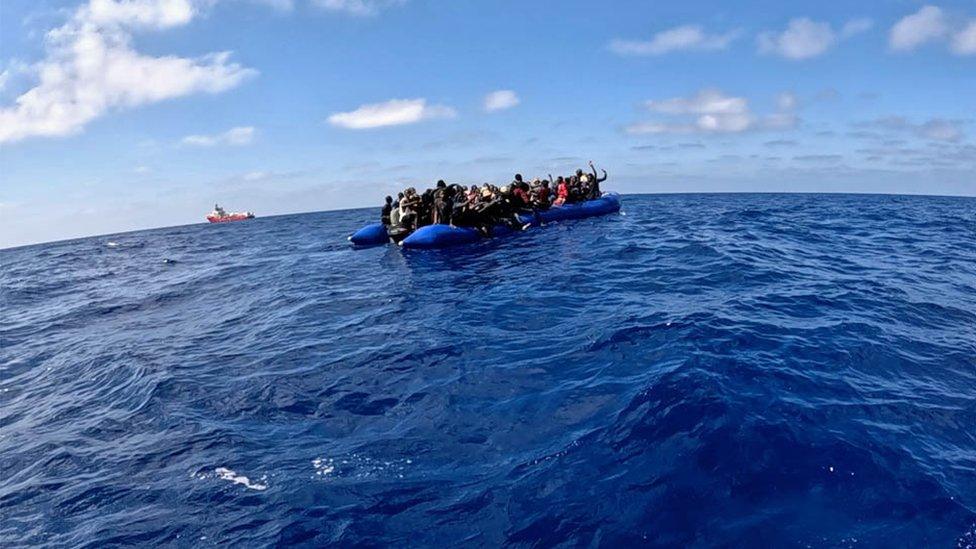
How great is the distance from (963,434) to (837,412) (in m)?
1.08

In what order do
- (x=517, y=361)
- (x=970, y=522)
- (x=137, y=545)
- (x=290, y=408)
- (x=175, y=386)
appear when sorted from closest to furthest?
1. (x=970, y=522)
2. (x=137, y=545)
3. (x=290, y=408)
4. (x=517, y=361)
5. (x=175, y=386)

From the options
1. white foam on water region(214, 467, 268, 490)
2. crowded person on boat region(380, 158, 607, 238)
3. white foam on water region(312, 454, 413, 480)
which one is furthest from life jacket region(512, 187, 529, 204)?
white foam on water region(214, 467, 268, 490)

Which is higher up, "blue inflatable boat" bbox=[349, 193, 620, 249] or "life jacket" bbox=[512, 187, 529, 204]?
"life jacket" bbox=[512, 187, 529, 204]

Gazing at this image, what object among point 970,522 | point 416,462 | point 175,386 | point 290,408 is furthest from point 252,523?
point 970,522

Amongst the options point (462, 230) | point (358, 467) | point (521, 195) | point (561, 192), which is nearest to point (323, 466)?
point (358, 467)

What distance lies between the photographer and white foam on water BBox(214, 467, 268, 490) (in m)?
4.99

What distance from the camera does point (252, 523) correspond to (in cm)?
446

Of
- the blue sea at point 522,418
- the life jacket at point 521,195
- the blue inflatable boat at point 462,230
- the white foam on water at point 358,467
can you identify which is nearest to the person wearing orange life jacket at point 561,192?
the blue inflatable boat at point 462,230

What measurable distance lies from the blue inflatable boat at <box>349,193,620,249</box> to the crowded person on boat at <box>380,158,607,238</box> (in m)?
0.42

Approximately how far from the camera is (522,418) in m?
5.79

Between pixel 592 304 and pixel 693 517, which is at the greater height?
pixel 592 304

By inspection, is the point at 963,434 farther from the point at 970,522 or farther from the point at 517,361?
the point at 517,361

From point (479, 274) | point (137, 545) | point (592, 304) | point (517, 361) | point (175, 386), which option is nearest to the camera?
point (137, 545)

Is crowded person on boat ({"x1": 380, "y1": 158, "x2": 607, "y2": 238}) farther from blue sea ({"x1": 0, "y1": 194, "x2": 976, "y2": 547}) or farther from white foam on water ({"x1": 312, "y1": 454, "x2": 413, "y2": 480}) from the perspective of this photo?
white foam on water ({"x1": 312, "y1": 454, "x2": 413, "y2": 480})
